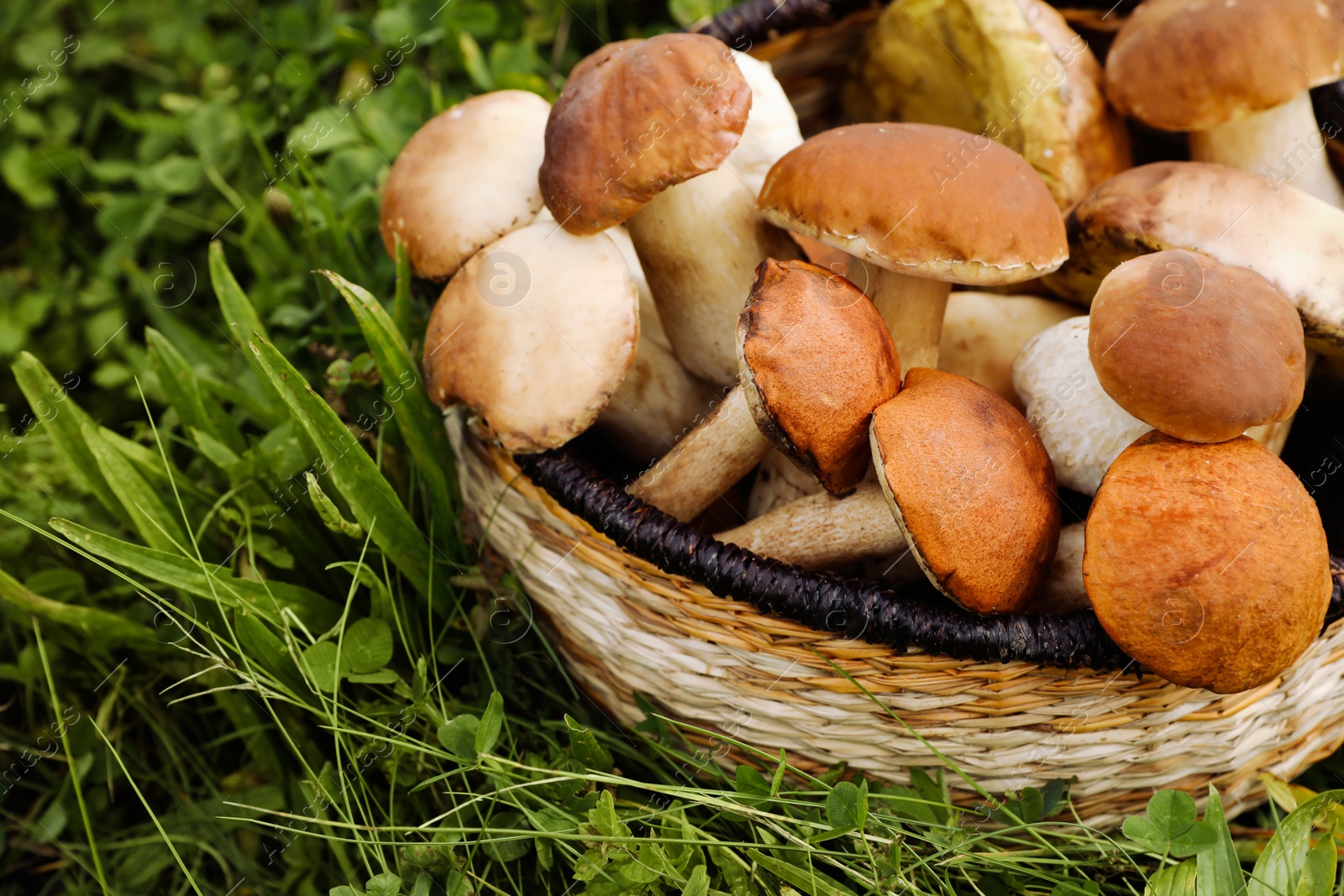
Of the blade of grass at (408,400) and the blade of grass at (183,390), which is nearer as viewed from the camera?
the blade of grass at (408,400)

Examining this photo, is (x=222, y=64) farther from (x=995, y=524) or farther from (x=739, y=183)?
(x=995, y=524)

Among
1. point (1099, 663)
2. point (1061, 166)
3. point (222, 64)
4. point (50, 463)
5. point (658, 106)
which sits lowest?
point (1099, 663)

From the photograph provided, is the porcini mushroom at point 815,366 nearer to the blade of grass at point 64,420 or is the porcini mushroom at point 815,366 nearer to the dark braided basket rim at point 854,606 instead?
the dark braided basket rim at point 854,606

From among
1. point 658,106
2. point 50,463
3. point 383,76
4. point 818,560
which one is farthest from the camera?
point 383,76

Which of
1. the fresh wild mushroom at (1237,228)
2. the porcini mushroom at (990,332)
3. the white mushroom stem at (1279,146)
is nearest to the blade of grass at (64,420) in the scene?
the porcini mushroom at (990,332)

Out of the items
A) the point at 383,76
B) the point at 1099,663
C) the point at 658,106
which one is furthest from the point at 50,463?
the point at 1099,663

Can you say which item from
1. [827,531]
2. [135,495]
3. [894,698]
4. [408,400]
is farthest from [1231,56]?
[135,495]
